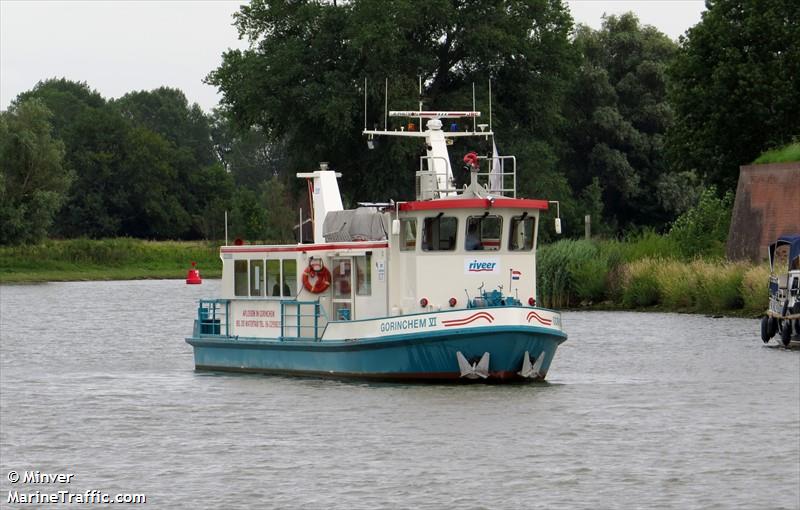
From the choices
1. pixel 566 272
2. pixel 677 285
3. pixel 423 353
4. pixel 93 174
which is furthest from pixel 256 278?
pixel 93 174

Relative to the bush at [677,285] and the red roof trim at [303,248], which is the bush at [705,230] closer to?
the bush at [677,285]

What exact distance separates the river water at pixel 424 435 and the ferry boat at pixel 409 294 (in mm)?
546

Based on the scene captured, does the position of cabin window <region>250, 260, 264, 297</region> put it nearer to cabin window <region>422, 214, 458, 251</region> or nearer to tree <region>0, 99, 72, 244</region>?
cabin window <region>422, 214, 458, 251</region>

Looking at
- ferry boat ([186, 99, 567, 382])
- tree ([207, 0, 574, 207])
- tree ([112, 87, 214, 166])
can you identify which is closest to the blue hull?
ferry boat ([186, 99, 567, 382])

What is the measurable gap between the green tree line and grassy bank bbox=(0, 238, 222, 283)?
1754 mm

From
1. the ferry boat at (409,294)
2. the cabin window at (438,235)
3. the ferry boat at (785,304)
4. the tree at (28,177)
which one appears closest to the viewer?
the ferry boat at (409,294)

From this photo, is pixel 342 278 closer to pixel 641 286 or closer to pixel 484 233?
pixel 484 233

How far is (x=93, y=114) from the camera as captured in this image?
13862cm

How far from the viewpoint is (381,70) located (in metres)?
72.7

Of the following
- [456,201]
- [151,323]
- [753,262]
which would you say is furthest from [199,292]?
[456,201]

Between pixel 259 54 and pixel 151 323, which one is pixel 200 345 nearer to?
pixel 151 323

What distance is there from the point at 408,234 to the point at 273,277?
3900 millimetres

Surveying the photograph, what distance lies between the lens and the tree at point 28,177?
321 ft

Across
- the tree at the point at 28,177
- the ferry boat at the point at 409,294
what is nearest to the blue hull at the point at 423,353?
the ferry boat at the point at 409,294
